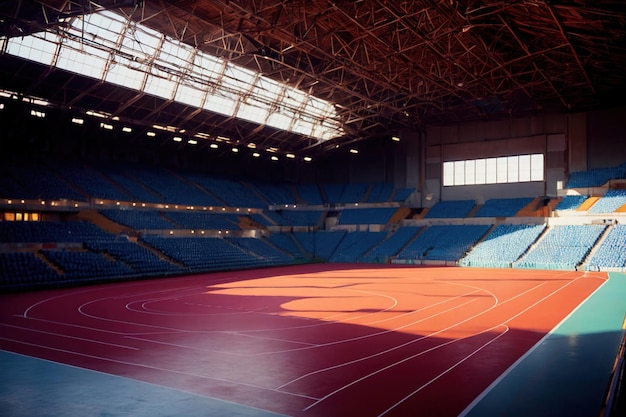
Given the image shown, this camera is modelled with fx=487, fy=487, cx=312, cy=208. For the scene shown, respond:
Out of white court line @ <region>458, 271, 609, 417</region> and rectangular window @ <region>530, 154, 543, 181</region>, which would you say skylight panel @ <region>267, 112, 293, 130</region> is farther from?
white court line @ <region>458, 271, 609, 417</region>

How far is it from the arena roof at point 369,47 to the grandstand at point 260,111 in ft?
0.53

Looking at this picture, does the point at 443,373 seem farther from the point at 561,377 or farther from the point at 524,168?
the point at 524,168

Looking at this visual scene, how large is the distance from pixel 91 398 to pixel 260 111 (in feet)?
122

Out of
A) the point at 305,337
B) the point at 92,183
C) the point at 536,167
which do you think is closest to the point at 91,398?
the point at 305,337

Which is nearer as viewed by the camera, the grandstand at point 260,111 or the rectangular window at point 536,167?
the grandstand at point 260,111

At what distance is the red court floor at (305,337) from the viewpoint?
9.97 metres

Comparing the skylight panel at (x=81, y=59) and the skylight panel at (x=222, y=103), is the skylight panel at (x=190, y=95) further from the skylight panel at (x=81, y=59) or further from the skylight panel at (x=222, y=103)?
the skylight panel at (x=81, y=59)

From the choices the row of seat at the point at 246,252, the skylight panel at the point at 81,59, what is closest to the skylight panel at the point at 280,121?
the row of seat at the point at 246,252

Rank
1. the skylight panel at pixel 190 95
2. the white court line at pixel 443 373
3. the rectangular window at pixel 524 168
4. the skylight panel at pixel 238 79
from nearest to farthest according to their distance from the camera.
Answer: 1. the white court line at pixel 443 373
2. the skylight panel at pixel 238 79
3. the skylight panel at pixel 190 95
4. the rectangular window at pixel 524 168

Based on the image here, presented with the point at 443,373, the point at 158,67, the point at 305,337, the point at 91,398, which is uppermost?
the point at 158,67

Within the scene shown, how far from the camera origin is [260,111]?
146ft

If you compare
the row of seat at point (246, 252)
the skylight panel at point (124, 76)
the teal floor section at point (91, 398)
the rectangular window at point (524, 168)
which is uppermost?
the skylight panel at point (124, 76)

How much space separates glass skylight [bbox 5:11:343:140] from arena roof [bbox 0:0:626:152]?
86 cm

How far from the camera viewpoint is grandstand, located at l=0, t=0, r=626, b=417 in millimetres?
26766
